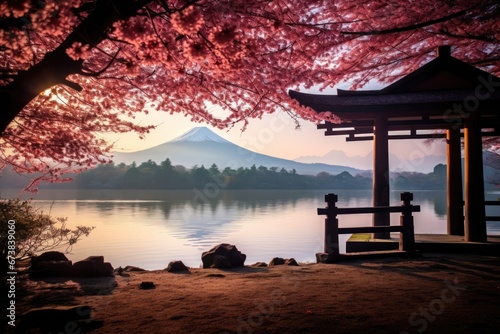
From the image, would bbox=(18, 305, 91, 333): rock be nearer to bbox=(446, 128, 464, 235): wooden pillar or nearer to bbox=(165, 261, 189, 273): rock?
bbox=(165, 261, 189, 273): rock

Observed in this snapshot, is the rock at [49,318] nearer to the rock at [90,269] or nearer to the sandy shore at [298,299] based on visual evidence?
the sandy shore at [298,299]

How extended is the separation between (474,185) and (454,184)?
2.02 m

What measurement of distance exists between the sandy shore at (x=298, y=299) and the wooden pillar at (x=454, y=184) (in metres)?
4.37

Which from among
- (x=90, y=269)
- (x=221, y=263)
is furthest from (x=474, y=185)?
(x=90, y=269)

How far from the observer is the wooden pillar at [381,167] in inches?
421

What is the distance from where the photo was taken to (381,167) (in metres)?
10.8

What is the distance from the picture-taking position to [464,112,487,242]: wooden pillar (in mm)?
10258

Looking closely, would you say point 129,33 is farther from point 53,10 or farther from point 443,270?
point 443,270

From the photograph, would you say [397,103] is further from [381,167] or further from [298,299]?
[298,299]

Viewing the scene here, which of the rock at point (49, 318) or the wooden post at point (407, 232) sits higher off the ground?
the wooden post at point (407, 232)

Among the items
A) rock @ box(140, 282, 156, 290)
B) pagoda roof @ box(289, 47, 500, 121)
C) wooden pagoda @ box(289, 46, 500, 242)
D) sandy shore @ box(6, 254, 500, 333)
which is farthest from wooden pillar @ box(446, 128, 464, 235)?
rock @ box(140, 282, 156, 290)

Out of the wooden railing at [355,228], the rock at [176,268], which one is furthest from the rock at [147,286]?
the wooden railing at [355,228]

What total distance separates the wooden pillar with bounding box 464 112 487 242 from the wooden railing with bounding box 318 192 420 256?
68.3 inches

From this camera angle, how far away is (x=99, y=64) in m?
7.77
